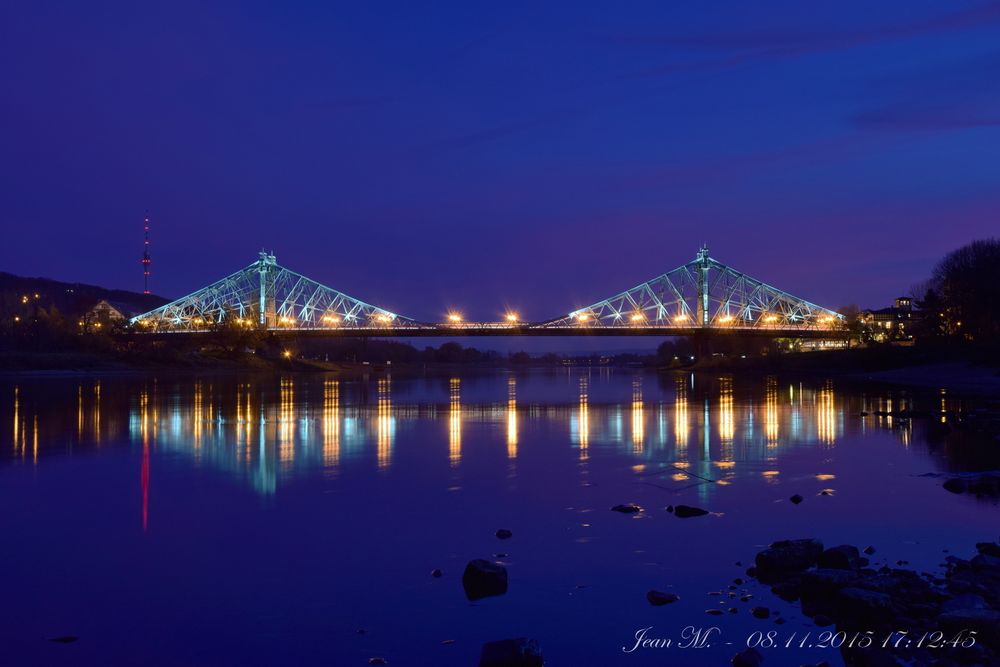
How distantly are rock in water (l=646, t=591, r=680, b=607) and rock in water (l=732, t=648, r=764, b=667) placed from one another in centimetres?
146

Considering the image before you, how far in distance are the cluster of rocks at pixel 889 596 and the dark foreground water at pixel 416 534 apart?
35 centimetres

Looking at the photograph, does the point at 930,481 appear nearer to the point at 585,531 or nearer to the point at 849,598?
the point at 585,531

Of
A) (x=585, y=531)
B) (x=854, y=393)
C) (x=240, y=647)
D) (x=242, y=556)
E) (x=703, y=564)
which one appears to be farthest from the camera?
(x=854, y=393)

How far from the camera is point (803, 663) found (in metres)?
7.27

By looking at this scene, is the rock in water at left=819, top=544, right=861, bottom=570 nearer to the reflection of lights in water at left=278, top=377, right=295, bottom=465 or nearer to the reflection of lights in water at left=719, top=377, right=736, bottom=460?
Answer: the reflection of lights in water at left=719, top=377, right=736, bottom=460

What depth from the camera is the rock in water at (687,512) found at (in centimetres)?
1275

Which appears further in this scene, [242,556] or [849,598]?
[242,556]

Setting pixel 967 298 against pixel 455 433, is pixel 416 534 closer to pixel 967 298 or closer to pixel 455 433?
pixel 455 433

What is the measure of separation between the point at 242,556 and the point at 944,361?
67.8m

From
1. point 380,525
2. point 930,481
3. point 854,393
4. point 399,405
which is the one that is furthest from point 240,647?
point 854,393

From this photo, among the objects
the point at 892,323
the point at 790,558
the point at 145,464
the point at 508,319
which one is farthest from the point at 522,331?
the point at 790,558

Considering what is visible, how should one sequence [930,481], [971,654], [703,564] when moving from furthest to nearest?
1. [930,481]
2. [703,564]
3. [971,654]

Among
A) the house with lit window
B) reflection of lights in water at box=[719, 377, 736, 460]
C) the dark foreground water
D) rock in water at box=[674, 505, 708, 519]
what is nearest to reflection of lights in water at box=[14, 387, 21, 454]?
the dark foreground water

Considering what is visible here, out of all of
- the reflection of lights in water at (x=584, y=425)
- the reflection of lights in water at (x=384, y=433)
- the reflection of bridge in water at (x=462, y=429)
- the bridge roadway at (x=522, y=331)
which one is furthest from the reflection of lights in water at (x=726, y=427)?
the bridge roadway at (x=522, y=331)
